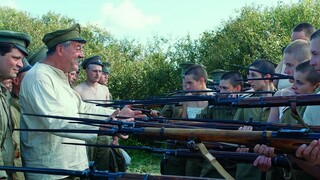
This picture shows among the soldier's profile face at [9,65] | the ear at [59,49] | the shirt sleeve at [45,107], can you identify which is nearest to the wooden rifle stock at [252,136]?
the shirt sleeve at [45,107]

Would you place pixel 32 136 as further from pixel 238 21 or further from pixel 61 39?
pixel 238 21

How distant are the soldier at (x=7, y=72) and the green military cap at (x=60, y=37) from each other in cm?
45

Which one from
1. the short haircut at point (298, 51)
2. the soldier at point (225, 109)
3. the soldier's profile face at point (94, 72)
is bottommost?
the soldier at point (225, 109)

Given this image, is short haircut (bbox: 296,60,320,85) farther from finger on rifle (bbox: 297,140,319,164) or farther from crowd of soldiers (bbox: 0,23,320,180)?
finger on rifle (bbox: 297,140,319,164)

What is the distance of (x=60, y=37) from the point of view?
18.8 feet

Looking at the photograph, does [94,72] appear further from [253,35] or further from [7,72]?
[253,35]

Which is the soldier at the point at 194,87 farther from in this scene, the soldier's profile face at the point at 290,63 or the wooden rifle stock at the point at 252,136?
the wooden rifle stock at the point at 252,136

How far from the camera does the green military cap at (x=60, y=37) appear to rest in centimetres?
570

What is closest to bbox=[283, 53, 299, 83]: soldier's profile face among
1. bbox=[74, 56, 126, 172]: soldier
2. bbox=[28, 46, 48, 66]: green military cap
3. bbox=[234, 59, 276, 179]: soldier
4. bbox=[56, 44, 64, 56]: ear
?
bbox=[234, 59, 276, 179]: soldier

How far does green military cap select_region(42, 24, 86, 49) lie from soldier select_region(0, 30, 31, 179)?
455mm

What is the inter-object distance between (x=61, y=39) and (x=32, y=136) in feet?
3.31

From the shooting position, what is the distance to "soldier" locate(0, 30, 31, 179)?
491cm

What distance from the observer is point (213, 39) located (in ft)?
69.7

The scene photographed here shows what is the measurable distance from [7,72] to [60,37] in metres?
0.85
